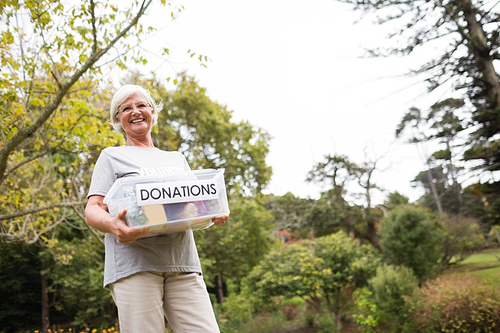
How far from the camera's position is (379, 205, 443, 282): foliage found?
9.95 meters

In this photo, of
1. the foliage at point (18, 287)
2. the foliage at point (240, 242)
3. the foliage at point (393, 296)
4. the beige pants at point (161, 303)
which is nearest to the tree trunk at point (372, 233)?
the foliage at point (240, 242)

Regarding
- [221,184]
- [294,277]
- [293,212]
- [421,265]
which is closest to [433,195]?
[293,212]

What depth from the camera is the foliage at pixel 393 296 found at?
261 inches

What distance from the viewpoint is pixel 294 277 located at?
8.53 meters

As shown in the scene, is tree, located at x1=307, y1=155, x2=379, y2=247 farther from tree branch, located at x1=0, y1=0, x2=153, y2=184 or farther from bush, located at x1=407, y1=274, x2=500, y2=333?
tree branch, located at x1=0, y1=0, x2=153, y2=184

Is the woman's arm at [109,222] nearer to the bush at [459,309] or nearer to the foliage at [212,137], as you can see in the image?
the bush at [459,309]

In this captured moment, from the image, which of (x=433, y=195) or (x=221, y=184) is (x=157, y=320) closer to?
(x=221, y=184)

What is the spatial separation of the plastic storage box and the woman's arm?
20mm

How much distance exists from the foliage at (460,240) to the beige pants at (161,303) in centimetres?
1216

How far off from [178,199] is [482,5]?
5.38 metres

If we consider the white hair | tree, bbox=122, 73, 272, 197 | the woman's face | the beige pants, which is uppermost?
tree, bbox=122, 73, 272, 197

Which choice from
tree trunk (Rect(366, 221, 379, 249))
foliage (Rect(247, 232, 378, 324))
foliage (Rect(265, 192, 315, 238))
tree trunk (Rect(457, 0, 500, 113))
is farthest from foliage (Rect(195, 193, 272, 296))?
tree trunk (Rect(457, 0, 500, 113))

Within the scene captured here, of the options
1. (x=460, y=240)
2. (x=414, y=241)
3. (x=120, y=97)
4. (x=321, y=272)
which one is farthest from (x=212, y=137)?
(x=120, y=97)

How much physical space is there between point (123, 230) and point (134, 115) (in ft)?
1.91
